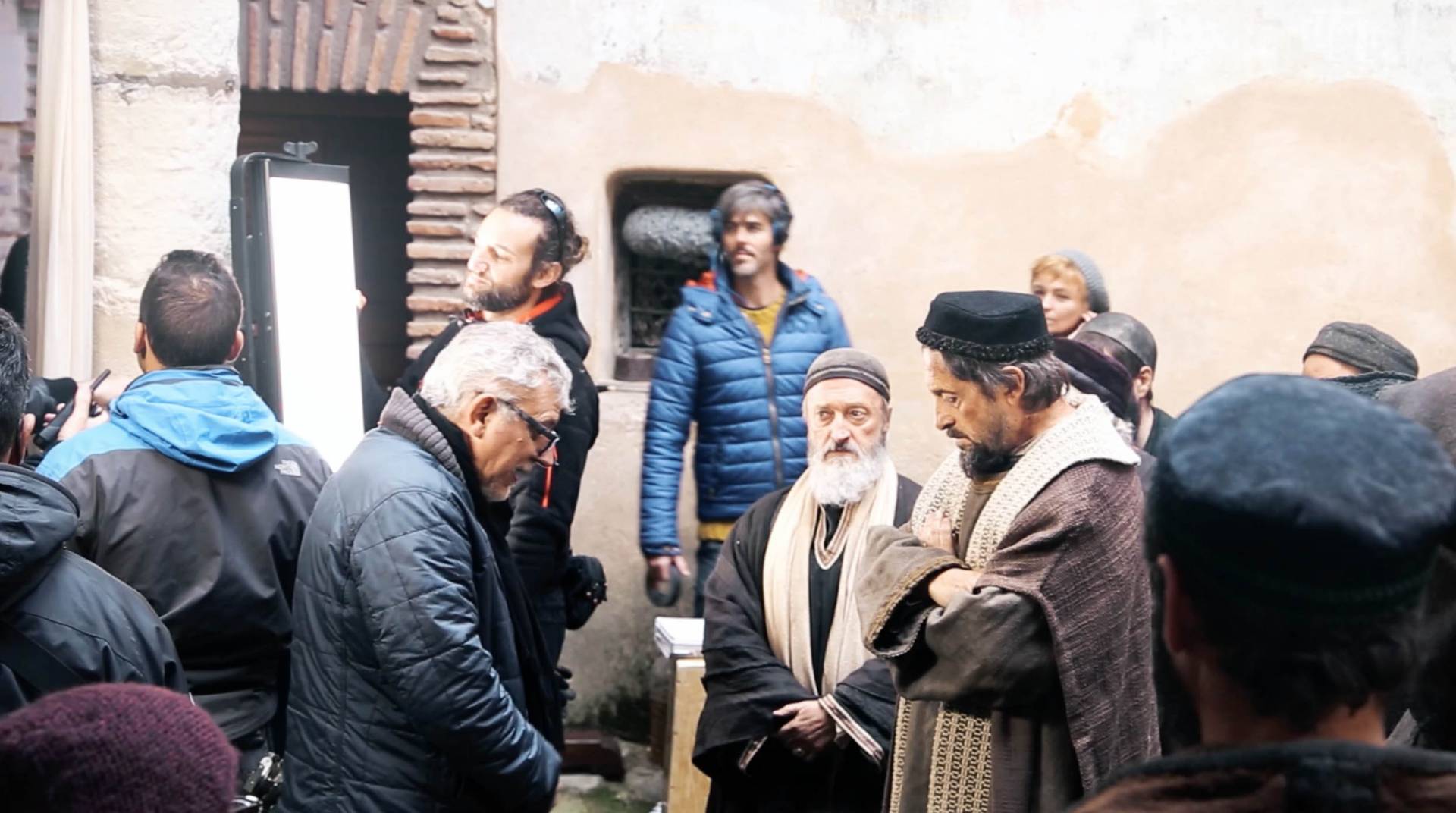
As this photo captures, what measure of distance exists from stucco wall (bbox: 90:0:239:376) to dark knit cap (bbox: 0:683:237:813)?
3.75 metres

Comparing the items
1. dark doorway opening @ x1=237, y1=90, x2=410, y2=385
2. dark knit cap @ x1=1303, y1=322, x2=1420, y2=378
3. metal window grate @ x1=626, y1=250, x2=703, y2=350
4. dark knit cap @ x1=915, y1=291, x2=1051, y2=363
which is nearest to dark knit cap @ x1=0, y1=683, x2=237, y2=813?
dark knit cap @ x1=915, y1=291, x2=1051, y2=363

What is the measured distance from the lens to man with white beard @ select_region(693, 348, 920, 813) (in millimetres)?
3932

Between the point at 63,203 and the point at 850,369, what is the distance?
8.17ft

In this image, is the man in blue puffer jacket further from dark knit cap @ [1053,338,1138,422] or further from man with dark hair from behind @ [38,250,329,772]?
man with dark hair from behind @ [38,250,329,772]

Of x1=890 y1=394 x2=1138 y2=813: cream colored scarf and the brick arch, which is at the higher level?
the brick arch

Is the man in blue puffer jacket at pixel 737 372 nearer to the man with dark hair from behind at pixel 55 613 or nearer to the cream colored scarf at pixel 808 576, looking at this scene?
the cream colored scarf at pixel 808 576

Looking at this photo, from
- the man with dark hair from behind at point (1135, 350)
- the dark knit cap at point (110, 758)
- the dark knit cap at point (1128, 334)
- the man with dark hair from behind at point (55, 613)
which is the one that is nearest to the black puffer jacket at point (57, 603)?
the man with dark hair from behind at point (55, 613)

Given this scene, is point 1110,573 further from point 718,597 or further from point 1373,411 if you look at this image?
point 1373,411

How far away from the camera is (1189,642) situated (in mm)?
1488

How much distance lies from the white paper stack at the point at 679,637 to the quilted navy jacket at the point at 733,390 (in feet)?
1.71

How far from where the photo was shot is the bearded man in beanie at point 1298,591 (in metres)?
1.38

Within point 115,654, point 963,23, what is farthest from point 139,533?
point 963,23

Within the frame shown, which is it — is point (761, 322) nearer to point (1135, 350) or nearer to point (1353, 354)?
point (1135, 350)

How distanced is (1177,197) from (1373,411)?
5.19 m
